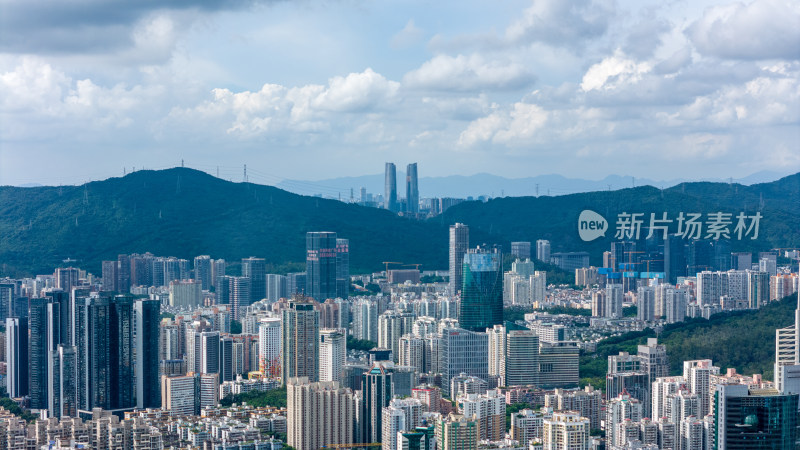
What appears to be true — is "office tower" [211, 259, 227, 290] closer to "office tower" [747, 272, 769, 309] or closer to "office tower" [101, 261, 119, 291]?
"office tower" [101, 261, 119, 291]

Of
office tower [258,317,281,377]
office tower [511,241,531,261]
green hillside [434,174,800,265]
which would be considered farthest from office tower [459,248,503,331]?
office tower [511,241,531,261]

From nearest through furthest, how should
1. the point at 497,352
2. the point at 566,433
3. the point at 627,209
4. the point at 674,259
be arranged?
the point at 566,433, the point at 497,352, the point at 674,259, the point at 627,209

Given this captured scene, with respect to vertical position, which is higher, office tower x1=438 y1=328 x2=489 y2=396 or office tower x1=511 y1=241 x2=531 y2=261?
office tower x1=511 y1=241 x2=531 y2=261

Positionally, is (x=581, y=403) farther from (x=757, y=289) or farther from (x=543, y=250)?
(x=543, y=250)

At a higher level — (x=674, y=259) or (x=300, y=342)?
(x=674, y=259)

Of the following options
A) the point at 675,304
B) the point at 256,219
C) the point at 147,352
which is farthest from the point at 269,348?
the point at 256,219

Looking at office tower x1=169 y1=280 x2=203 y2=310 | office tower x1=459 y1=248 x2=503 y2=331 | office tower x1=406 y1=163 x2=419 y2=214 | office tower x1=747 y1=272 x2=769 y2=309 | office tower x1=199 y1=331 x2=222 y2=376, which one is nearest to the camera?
office tower x1=199 y1=331 x2=222 y2=376
